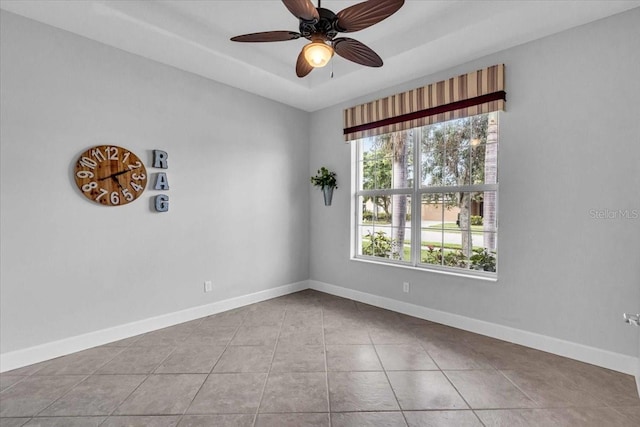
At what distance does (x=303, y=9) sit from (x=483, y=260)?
2.86 meters

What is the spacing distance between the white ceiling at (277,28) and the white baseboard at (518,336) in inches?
105

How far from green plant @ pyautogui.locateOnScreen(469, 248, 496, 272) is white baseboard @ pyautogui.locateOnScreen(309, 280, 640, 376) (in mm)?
543

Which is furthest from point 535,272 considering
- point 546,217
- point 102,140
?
point 102,140

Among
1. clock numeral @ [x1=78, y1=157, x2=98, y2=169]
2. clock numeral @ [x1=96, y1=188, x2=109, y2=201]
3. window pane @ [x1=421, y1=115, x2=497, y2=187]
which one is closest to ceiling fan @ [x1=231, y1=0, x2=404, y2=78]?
window pane @ [x1=421, y1=115, x2=497, y2=187]

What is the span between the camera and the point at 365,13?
1.84 metres

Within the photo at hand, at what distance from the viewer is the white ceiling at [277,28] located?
2396 mm

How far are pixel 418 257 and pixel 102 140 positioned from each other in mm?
3543

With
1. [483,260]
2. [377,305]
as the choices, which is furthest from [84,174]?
[483,260]

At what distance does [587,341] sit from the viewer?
251 cm

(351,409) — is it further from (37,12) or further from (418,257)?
(37,12)

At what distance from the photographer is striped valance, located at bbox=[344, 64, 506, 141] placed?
2.95 metres

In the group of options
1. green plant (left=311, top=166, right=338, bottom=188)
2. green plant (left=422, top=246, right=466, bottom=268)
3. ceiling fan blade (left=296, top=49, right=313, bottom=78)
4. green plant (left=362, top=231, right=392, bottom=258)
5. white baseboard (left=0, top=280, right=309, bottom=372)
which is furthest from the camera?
green plant (left=311, top=166, right=338, bottom=188)

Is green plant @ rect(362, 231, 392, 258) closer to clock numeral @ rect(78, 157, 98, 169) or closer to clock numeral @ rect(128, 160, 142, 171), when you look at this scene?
clock numeral @ rect(128, 160, 142, 171)

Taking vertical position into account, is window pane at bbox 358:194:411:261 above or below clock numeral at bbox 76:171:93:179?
below
